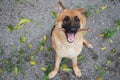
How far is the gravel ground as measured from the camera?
4.71 meters

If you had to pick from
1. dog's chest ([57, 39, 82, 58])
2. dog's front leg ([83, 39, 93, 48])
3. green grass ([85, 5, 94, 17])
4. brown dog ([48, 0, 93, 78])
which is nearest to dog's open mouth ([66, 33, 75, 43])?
brown dog ([48, 0, 93, 78])

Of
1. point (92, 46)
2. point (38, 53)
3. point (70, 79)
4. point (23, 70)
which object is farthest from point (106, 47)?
point (23, 70)

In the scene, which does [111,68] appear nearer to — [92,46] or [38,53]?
[92,46]

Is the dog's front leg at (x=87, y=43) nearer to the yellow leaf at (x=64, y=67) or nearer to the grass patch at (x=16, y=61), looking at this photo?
the yellow leaf at (x=64, y=67)

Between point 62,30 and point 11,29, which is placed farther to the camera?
point 11,29

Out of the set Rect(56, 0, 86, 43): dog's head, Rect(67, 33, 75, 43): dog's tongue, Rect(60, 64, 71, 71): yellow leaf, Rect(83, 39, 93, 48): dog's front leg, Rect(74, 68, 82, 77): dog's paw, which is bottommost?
Rect(74, 68, 82, 77): dog's paw

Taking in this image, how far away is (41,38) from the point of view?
16.6 ft

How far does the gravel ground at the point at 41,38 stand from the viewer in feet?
15.5

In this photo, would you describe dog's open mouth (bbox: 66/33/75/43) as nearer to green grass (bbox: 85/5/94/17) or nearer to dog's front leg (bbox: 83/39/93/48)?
dog's front leg (bbox: 83/39/93/48)

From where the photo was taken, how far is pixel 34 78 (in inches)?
182

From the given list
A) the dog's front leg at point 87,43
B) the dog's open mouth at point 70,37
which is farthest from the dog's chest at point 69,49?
the dog's front leg at point 87,43

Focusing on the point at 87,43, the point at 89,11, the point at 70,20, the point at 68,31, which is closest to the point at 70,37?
the point at 68,31

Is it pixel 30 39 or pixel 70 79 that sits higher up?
pixel 30 39

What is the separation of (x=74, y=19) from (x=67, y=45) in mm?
495
